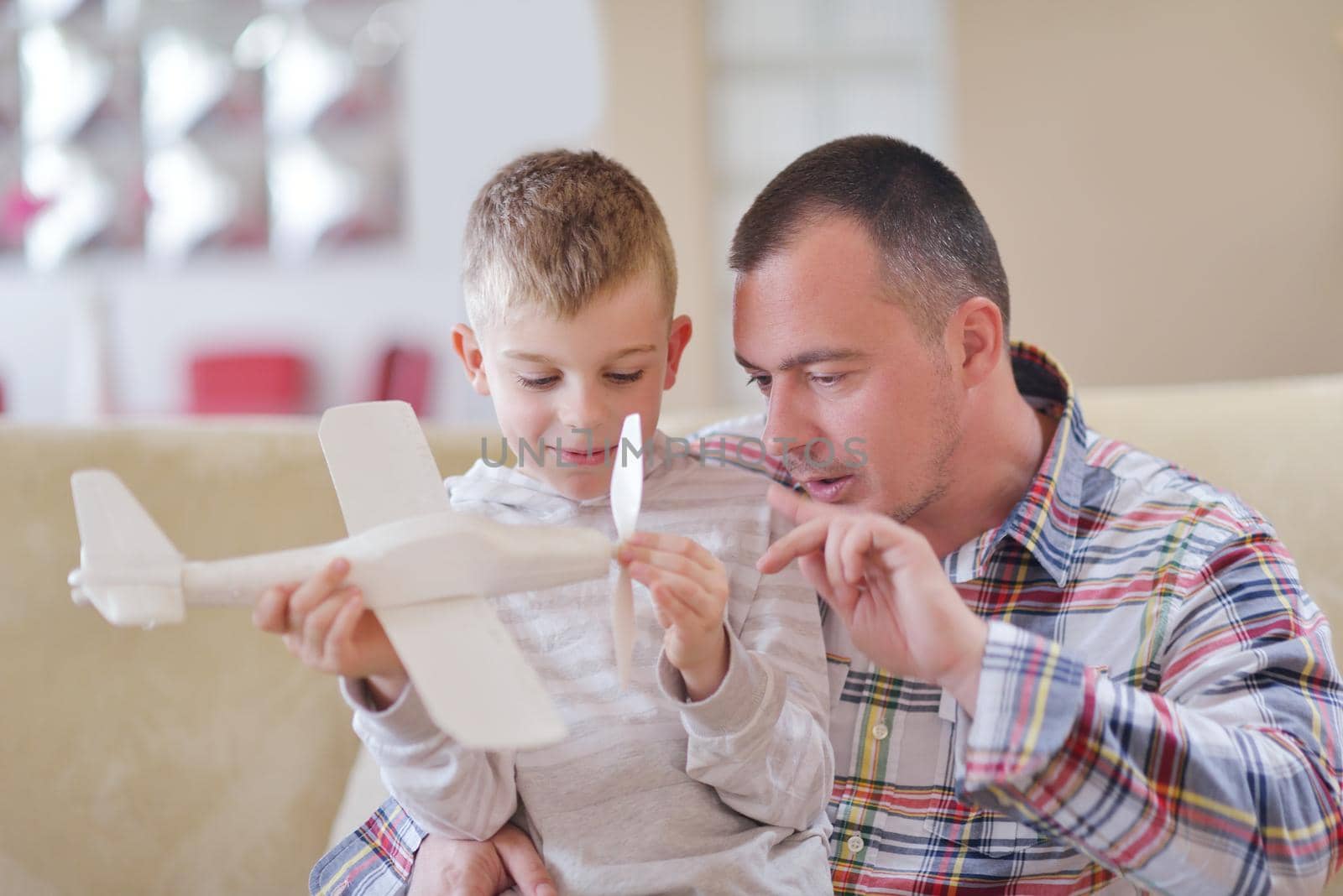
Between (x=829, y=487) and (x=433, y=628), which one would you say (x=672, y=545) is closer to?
(x=433, y=628)

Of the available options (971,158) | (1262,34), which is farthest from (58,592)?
(1262,34)

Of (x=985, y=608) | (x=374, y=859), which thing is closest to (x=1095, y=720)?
(x=985, y=608)

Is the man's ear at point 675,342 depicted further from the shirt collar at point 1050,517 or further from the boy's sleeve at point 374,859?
the boy's sleeve at point 374,859

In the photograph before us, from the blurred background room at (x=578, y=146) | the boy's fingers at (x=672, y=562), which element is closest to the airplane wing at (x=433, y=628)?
the boy's fingers at (x=672, y=562)

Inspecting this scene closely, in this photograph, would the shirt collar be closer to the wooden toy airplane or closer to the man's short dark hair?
the man's short dark hair

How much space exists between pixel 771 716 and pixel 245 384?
5043 millimetres

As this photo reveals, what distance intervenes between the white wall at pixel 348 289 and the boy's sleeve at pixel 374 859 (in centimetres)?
455

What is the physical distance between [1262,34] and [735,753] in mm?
5331

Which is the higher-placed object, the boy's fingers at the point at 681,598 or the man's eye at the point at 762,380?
the man's eye at the point at 762,380

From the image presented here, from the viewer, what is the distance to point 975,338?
61.2 inches

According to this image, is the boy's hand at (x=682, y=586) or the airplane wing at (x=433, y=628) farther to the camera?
the boy's hand at (x=682, y=586)

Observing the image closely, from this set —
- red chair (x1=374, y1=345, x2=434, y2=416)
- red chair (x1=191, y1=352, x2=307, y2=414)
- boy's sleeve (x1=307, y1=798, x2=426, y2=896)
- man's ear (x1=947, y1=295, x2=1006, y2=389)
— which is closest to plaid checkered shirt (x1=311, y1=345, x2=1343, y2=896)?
boy's sleeve (x1=307, y1=798, x2=426, y2=896)

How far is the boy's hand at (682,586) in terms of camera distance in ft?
3.53

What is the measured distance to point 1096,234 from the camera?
542 centimetres
